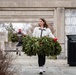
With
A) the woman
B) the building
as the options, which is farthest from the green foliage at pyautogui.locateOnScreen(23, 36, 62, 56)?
the building

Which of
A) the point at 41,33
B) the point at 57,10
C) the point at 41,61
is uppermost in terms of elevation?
the point at 57,10

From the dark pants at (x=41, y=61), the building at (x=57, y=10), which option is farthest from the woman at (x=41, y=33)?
the building at (x=57, y=10)

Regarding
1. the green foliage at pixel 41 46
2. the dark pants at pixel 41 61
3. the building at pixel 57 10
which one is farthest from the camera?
the building at pixel 57 10

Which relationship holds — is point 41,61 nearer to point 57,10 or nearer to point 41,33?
point 41,33

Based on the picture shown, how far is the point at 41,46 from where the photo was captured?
36.1 ft

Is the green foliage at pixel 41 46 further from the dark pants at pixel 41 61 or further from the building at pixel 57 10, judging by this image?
the building at pixel 57 10

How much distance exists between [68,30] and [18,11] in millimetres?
2865

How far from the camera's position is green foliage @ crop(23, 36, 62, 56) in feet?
35.9

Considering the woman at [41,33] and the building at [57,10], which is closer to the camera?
the woman at [41,33]

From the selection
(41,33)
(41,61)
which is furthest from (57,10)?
(41,61)

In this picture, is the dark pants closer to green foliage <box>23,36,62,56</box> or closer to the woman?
the woman

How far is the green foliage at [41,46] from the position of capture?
431 inches

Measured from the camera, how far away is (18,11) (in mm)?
18469

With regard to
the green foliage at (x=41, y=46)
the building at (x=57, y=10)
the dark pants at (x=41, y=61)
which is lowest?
the dark pants at (x=41, y=61)
